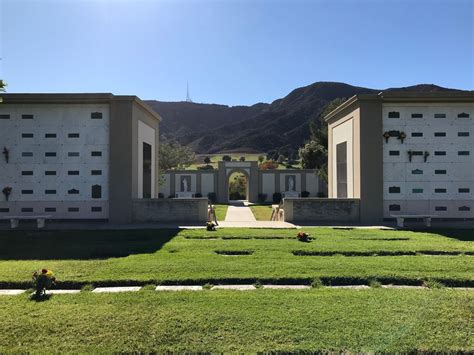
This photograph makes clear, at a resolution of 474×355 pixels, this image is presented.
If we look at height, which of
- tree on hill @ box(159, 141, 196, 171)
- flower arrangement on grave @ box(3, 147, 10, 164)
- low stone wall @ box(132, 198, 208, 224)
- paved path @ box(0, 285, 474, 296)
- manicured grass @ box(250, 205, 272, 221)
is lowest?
manicured grass @ box(250, 205, 272, 221)

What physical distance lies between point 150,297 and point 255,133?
108 m

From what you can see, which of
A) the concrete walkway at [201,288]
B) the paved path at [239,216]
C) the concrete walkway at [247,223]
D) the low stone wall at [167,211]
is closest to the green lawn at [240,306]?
the concrete walkway at [201,288]

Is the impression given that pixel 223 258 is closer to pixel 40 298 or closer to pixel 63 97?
pixel 40 298

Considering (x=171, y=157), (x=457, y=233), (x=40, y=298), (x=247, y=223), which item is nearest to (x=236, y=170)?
(x=171, y=157)

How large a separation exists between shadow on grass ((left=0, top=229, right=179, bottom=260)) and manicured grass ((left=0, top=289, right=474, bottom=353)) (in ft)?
11.4

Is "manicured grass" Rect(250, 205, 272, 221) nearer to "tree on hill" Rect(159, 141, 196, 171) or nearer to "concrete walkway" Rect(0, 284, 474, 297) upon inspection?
"concrete walkway" Rect(0, 284, 474, 297)

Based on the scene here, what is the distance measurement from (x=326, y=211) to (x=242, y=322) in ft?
41.5

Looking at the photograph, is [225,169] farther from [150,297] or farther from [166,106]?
[166,106]

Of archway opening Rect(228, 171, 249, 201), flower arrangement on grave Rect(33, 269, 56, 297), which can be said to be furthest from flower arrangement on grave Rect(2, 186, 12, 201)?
archway opening Rect(228, 171, 249, 201)

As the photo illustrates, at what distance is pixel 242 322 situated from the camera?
177 inches

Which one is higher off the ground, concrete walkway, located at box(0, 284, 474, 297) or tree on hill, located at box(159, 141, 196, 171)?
tree on hill, located at box(159, 141, 196, 171)

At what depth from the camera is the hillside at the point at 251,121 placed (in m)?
106

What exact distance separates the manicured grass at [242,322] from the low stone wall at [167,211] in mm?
10372

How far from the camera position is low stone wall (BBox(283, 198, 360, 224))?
1647cm
